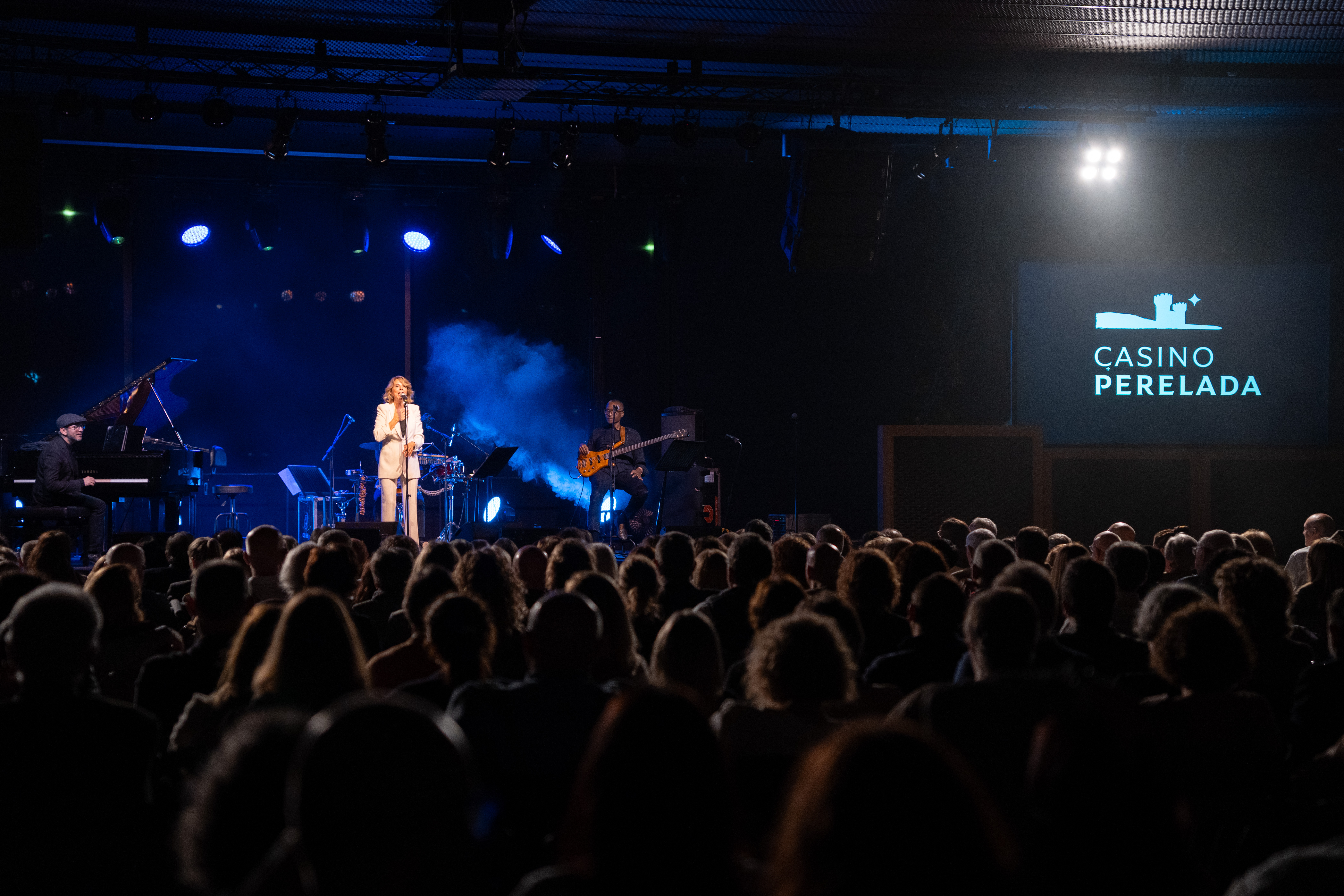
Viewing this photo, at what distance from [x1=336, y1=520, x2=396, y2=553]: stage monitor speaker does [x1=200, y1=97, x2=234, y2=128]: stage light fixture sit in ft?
12.6

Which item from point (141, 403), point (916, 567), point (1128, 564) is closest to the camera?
point (916, 567)

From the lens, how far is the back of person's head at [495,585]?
423 centimetres

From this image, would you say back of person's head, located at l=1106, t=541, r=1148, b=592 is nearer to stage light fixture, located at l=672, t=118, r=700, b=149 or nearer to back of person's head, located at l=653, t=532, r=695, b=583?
back of person's head, located at l=653, t=532, r=695, b=583

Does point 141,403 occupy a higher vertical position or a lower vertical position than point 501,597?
higher

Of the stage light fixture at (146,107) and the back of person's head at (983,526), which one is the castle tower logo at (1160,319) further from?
the stage light fixture at (146,107)

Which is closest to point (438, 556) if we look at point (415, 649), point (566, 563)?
point (566, 563)

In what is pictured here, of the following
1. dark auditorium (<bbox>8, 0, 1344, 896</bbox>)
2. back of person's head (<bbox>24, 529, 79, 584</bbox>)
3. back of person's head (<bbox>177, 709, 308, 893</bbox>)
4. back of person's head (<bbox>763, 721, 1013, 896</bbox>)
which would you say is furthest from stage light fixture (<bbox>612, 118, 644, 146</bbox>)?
back of person's head (<bbox>763, 721, 1013, 896</bbox>)

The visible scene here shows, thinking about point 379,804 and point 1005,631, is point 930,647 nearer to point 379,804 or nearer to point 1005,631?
point 1005,631

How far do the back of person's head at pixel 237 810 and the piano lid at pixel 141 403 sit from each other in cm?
1098

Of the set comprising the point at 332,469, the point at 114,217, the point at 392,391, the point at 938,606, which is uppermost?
the point at 114,217

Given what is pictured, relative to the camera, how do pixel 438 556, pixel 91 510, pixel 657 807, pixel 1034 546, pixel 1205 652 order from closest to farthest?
pixel 657 807
pixel 1205 652
pixel 438 556
pixel 1034 546
pixel 91 510

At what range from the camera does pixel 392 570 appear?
5.16 meters

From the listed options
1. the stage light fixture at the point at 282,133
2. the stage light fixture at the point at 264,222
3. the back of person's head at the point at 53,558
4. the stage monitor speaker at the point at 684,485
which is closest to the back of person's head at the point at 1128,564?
the back of person's head at the point at 53,558

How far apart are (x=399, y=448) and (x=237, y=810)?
12.1m
